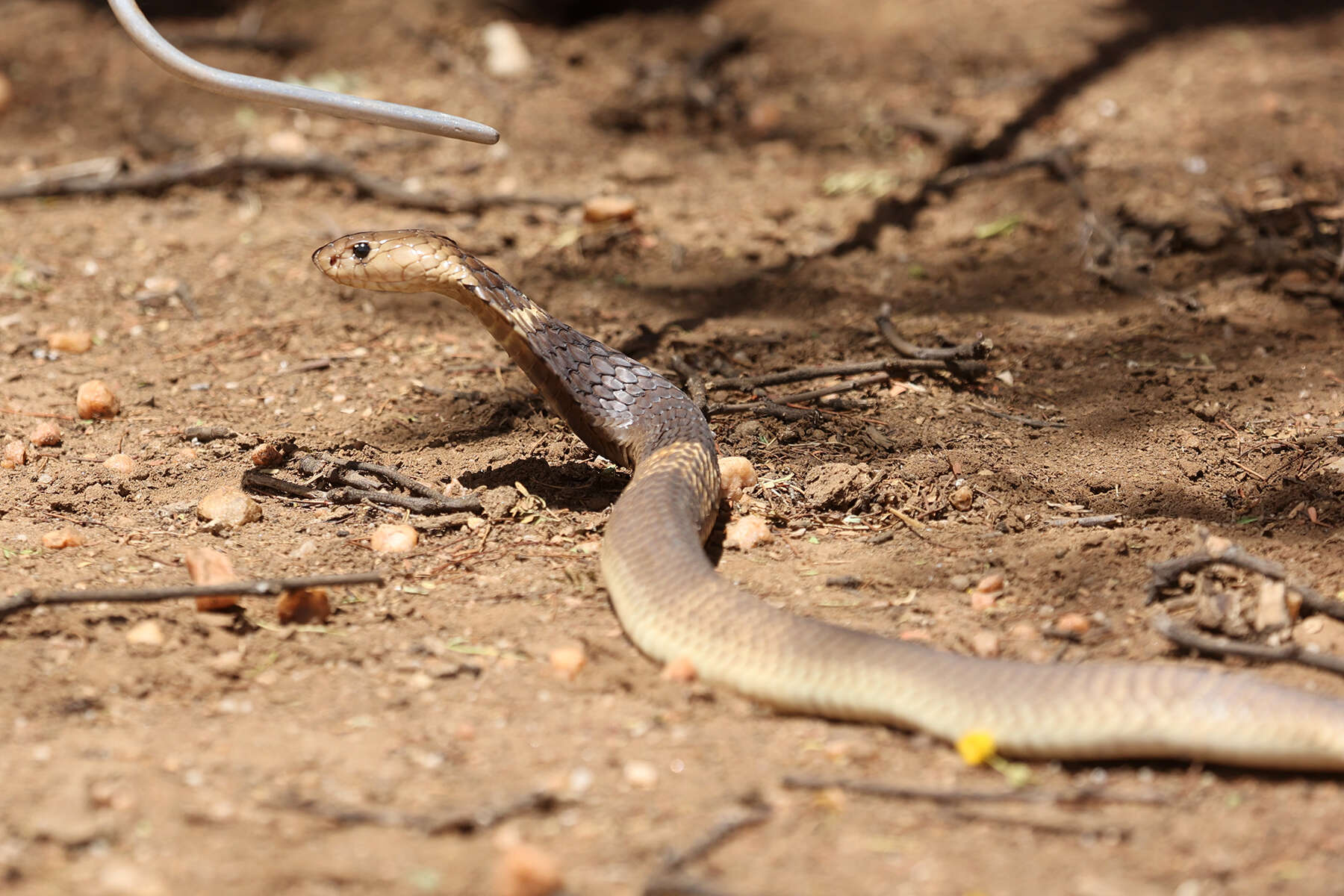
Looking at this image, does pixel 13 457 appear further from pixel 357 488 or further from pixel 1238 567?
pixel 1238 567

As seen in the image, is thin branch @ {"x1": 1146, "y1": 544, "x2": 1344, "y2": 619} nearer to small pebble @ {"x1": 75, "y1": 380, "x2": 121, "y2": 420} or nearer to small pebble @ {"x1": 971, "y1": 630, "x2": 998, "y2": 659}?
small pebble @ {"x1": 971, "y1": 630, "x2": 998, "y2": 659}

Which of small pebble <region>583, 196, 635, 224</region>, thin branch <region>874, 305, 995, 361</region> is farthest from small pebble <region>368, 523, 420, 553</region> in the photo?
small pebble <region>583, 196, 635, 224</region>

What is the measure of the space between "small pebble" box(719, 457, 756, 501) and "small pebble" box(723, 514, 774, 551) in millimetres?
163

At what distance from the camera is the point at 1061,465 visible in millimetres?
3932

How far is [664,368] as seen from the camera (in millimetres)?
4637

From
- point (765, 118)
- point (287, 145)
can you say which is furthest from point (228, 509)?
point (765, 118)

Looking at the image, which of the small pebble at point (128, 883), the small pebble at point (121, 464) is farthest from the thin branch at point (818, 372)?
the small pebble at point (128, 883)

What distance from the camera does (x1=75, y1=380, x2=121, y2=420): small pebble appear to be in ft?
14.1

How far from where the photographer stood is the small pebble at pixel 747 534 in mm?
3607

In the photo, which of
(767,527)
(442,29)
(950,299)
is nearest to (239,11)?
(442,29)

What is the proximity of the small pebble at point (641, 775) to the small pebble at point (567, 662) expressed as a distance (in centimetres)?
44

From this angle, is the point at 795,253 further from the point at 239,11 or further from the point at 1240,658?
the point at 239,11

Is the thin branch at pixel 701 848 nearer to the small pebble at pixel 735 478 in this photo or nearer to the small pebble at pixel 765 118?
the small pebble at pixel 735 478

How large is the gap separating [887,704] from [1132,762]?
54cm
